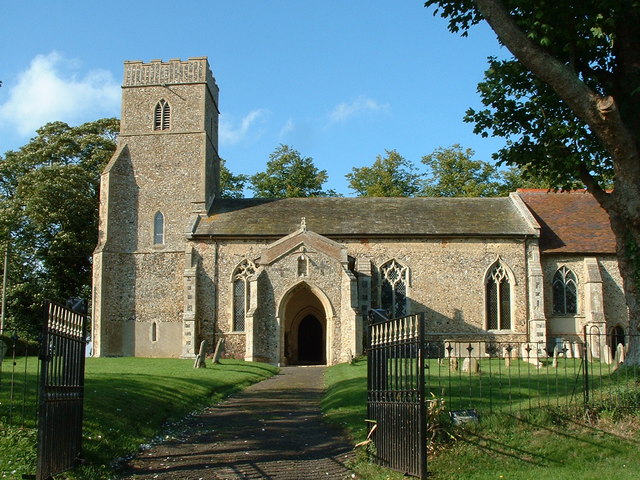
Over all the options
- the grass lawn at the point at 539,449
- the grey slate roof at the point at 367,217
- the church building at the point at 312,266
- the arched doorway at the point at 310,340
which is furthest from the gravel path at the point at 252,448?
the arched doorway at the point at 310,340

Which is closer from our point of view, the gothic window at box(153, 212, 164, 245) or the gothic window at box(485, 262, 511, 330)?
the gothic window at box(485, 262, 511, 330)

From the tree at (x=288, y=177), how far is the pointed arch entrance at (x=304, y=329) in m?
19.0

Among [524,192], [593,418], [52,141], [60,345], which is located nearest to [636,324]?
[593,418]

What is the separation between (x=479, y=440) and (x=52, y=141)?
39.6 m

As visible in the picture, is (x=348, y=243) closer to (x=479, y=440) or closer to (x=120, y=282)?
(x=120, y=282)

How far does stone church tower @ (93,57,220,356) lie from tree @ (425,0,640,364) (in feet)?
65.3

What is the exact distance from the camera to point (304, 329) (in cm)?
3441

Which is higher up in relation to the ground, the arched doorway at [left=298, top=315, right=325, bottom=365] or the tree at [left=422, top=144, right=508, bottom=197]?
the tree at [left=422, top=144, right=508, bottom=197]

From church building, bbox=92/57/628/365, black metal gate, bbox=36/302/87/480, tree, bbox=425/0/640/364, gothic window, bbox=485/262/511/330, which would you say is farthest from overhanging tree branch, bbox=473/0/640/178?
gothic window, bbox=485/262/511/330

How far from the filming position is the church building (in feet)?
99.1

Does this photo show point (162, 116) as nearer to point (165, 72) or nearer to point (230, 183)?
point (165, 72)

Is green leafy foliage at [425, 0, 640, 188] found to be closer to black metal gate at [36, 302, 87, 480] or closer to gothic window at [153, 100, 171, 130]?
black metal gate at [36, 302, 87, 480]

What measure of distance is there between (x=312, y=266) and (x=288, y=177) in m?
23.0

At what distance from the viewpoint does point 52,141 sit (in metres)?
43.3
